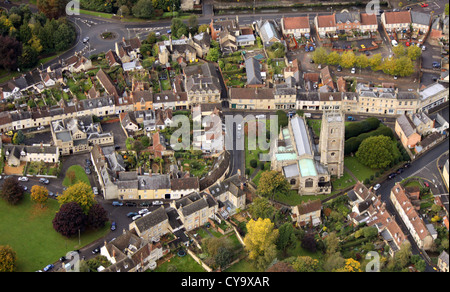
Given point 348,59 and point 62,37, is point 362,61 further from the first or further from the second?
point 62,37

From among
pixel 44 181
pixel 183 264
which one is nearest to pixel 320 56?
pixel 183 264

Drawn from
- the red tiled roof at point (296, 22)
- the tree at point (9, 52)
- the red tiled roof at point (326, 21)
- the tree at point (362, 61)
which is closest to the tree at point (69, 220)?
the tree at point (9, 52)

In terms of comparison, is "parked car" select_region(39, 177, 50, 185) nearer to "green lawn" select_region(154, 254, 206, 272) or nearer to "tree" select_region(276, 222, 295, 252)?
"green lawn" select_region(154, 254, 206, 272)

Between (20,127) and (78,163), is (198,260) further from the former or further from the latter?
(20,127)

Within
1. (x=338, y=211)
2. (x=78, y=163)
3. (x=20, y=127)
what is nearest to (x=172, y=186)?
(x=78, y=163)

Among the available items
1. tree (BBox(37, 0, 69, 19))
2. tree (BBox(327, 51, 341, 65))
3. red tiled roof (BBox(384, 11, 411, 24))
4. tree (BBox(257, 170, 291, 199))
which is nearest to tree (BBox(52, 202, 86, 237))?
tree (BBox(257, 170, 291, 199))

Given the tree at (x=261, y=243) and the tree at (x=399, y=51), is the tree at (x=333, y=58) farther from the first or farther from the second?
the tree at (x=261, y=243)
